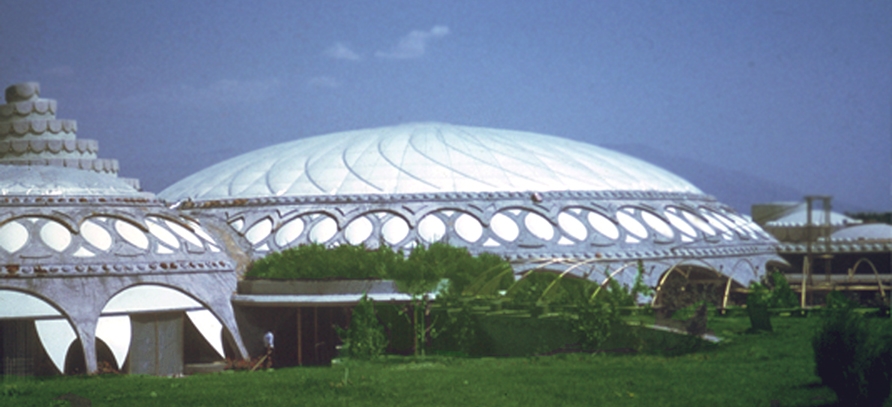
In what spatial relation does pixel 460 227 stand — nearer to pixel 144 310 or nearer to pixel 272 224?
pixel 272 224

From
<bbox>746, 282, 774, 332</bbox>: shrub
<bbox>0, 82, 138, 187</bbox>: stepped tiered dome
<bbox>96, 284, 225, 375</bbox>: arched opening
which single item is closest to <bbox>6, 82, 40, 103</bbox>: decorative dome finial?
<bbox>0, 82, 138, 187</bbox>: stepped tiered dome

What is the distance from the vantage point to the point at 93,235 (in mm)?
31234

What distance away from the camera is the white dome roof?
41.0 metres

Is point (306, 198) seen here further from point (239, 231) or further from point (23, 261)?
point (23, 261)

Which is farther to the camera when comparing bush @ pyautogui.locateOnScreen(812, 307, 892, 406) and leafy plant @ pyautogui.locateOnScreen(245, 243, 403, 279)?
leafy plant @ pyautogui.locateOnScreen(245, 243, 403, 279)

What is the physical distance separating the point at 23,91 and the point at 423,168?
1362 centimetres

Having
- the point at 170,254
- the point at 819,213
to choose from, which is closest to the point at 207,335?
the point at 170,254

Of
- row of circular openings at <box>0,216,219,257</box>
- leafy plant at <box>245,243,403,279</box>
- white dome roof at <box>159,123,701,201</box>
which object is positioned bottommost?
leafy plant at <box>245,243,403,279</box>

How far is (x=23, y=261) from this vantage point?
29578mm

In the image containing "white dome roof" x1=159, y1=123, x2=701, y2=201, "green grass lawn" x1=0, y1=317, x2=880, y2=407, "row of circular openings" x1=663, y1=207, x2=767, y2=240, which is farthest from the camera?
"row of circular openings" x1=663, y1=207, x2=767, y2=240

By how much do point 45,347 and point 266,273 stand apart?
311 inches

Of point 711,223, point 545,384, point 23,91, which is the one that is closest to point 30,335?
point 23,91

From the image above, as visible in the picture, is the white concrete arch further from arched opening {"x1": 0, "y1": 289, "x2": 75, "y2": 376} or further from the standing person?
the standing person

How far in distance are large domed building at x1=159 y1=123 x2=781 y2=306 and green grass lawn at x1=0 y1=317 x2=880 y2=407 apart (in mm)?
14303
